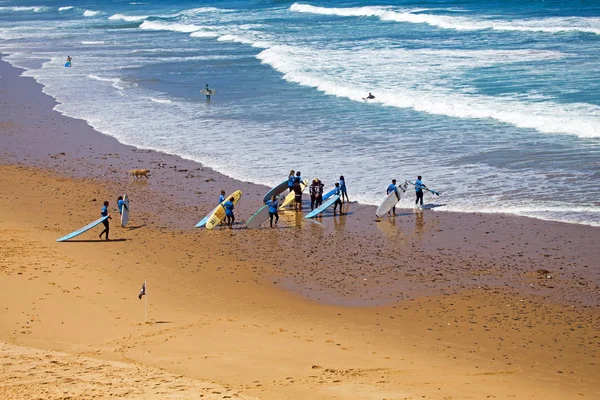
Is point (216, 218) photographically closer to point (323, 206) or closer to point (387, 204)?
point (323, 206)

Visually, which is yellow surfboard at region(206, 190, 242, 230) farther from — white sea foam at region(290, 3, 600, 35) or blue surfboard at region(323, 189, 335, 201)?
white sea foam at region(290, 3, 600, 35)

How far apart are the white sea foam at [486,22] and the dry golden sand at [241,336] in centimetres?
4384

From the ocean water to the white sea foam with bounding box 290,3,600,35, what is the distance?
191 millimetres

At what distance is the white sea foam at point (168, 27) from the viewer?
7639 centimetres

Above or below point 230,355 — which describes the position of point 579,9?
above

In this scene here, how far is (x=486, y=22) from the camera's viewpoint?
212ft

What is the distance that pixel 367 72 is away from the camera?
1764 inches

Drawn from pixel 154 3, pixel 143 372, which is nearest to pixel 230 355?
pixel 143 372

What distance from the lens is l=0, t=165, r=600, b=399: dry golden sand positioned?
37.4 feet

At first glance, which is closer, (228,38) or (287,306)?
(287,306)

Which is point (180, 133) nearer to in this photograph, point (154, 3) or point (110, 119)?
point (110, 119)

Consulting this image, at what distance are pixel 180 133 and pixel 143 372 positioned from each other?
2062 centimetres

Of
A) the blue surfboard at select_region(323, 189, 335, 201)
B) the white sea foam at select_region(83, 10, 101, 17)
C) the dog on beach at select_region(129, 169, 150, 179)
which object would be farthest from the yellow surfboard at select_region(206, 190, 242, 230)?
the white sea foam at select_region(83, 10, 101, 17)

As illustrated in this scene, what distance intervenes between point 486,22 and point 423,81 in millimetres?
26464
